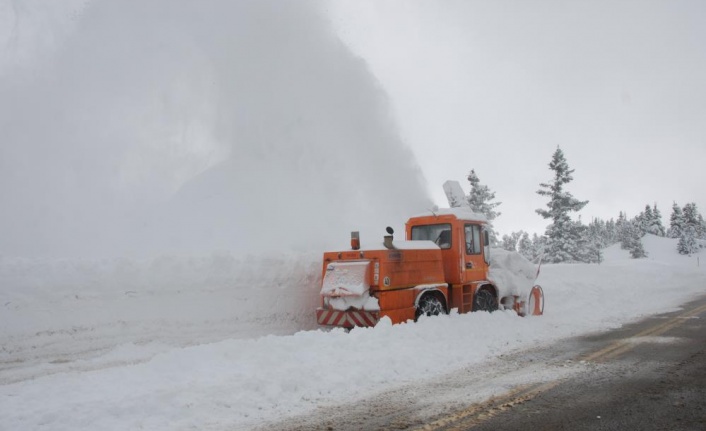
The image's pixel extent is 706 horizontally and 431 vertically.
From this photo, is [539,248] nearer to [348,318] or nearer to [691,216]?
[691,216]

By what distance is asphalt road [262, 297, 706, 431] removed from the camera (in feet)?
15.5

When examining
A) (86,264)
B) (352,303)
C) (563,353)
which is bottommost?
(563,353)

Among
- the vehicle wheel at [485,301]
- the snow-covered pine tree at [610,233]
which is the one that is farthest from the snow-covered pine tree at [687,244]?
the vehicle wheel at [485,301]

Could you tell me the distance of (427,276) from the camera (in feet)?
34.5

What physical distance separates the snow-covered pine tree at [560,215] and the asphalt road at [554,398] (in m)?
38.4

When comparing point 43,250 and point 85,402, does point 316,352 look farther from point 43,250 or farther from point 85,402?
point 43,250

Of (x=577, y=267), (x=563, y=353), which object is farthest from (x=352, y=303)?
(x=577, y=267)

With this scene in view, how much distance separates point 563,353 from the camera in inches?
323

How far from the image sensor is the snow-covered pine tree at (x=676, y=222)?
96.1 m

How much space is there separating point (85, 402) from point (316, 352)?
10.4ft

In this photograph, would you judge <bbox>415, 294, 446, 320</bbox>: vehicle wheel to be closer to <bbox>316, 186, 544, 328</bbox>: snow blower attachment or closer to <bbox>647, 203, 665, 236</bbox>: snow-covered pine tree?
<bbox>316, 186, 544, 328</bbox>: snow blower attachment

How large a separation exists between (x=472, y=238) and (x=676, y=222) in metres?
107

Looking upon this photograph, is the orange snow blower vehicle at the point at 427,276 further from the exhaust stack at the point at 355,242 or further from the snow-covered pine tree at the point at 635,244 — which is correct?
the snow-covered pine tree at the point at 635,244

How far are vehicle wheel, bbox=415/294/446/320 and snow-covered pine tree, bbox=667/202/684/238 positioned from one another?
343 feet
